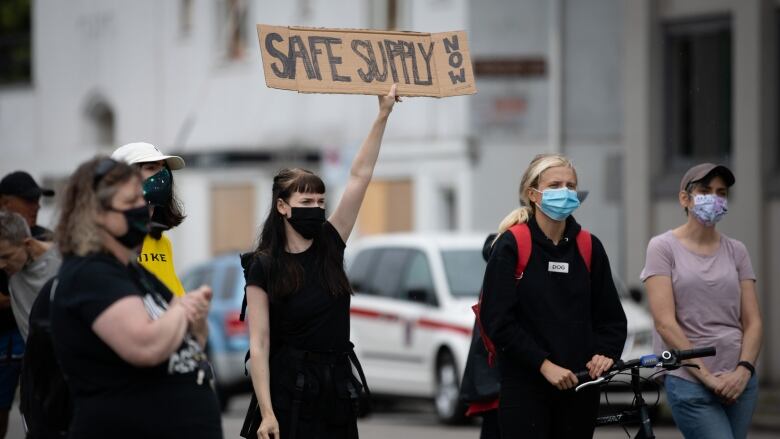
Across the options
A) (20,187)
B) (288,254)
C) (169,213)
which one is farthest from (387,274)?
(288,254)

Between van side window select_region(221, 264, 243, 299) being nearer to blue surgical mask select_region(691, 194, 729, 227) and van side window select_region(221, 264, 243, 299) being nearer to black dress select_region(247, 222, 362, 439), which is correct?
blue surgical mask select_region(691, 194, 729, 227)

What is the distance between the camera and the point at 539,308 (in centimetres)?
649

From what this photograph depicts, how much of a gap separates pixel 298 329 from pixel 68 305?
5.32ft

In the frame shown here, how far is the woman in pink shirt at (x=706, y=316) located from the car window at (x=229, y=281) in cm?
1090

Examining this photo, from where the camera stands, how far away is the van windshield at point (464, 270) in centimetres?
1496

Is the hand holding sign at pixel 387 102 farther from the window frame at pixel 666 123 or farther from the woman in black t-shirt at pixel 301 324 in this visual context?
the window frame at pixel 666 123

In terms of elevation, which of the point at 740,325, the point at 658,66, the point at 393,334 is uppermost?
the point at 658,66

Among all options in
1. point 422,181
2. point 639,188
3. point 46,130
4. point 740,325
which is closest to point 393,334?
point 639,188

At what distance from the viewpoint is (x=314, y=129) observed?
1110 inches

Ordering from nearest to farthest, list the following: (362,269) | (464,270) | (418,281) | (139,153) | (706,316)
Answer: (139,153)
(706,316)
(464,270)
(418,281)
(362,269)

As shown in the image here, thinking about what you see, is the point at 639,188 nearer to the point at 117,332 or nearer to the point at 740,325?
the point at 740,325

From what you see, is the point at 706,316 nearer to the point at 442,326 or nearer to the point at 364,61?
the point at 364,61

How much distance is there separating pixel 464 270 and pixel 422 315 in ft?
1.93

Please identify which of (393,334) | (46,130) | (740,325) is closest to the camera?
(740,325)
